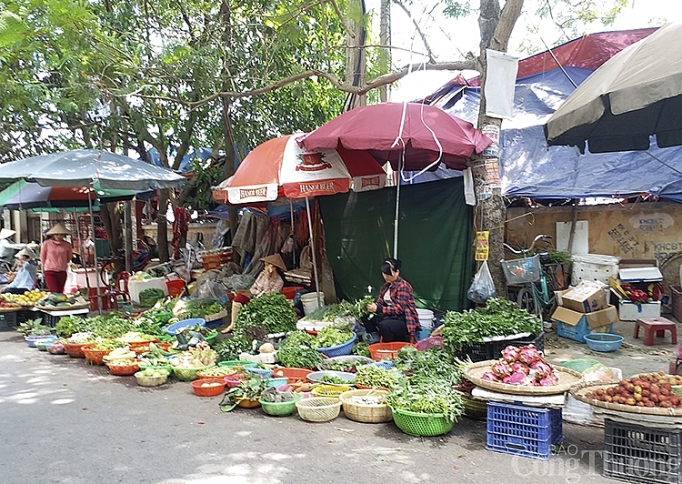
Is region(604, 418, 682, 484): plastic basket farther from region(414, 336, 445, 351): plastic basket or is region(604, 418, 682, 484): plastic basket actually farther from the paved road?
region(414, 336, 445, 351): plastic basket

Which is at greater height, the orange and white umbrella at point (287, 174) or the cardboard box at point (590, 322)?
the orange and white umbrella at point (287, 174)

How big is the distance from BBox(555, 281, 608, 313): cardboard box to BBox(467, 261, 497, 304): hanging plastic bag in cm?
168

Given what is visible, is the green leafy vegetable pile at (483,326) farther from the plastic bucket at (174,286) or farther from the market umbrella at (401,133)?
the plastic bucket at (174,286)

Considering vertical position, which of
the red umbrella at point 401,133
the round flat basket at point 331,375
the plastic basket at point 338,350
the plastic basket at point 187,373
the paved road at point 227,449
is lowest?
the paved road at point 227,449

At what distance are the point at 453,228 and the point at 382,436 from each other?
380cm

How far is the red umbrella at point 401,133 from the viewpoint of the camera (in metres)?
6.80

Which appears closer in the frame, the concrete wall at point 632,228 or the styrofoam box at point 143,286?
the concrete wall at point 632,228

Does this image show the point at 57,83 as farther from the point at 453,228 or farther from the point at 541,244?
the point at 541,244

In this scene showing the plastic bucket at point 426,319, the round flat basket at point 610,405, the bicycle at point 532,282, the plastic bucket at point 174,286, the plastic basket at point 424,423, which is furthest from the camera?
the plastic bucket at point 174,286

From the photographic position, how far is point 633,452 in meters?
3.87

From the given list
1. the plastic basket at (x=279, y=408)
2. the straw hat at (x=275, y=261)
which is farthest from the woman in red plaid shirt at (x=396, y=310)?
the straw hat at (x=275, y=261)

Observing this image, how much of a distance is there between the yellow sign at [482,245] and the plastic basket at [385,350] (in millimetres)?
1480

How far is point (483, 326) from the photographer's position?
568 centimetres

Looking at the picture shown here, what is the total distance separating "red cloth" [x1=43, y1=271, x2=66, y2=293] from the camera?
11.6 meters
